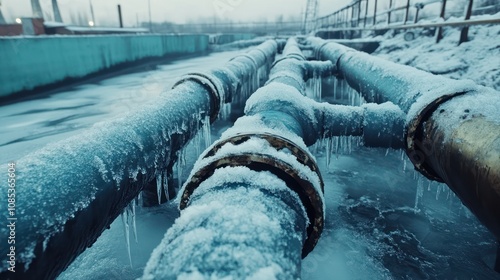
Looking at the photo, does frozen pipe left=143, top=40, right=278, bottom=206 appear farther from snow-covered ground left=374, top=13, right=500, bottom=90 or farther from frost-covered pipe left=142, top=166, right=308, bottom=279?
snow-covered ground left=374, top=13, right=500, bottom=90

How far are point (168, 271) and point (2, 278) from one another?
1.73 ft

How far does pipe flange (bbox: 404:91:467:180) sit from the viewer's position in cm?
190

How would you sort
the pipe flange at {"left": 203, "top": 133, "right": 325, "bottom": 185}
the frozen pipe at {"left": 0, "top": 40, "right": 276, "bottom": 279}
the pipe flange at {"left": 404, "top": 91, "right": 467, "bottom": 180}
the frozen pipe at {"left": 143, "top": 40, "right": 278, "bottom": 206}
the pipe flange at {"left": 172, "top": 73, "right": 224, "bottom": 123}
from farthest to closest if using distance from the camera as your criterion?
1. the pipe flange at {"left": 172, "top": 73, "right": 224, "bottom": 123}
2. the frozen pipe at {"left": 143, "top": 40, "right": 278, "bottom": 206}
3. the pipe flange at {"left": 404, "top": 91, "right": 467, "bottom": 180}
4. the pipe flange at {"left": 203, "top": 133, "right": 325, "bottom": 185}
5. the frozen pipe at {"left": 0, "top": 40, "right": 276, "bottom": 279}

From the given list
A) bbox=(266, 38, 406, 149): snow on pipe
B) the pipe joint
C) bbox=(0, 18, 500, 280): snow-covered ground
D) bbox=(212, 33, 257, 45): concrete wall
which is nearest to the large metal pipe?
bbox=(266, 38, 406, 149): snow on pipe

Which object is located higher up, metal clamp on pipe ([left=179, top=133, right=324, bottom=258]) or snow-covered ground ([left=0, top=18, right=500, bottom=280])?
metal clamp on pipe ([left=179, top=133, right=324, bottom=258])

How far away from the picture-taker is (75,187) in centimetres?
120

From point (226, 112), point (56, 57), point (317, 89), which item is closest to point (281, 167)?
point (226, 112)

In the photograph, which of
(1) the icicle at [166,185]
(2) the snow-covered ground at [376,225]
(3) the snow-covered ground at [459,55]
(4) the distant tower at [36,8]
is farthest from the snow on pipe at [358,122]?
(4) the distant tower at [36,8]

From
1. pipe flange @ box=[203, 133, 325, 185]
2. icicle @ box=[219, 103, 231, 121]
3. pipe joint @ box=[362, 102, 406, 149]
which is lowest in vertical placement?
icicle @ box=[219, 103, 231, 121]

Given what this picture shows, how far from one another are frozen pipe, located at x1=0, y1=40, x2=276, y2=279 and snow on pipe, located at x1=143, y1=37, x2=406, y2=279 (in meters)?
0.38

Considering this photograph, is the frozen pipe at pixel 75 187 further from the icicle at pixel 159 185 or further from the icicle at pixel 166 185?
the icicle at pixel 166 185

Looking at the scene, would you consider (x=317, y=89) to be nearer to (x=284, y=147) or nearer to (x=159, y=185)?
(x=159, y=185)

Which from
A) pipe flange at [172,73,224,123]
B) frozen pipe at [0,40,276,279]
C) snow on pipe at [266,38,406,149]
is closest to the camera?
frozen pipe at [0,40,276,279]

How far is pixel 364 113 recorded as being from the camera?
2539 millimetres
